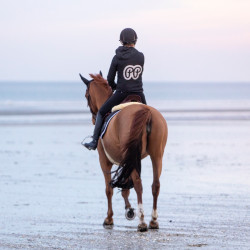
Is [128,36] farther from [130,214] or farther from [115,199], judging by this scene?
[115,199]

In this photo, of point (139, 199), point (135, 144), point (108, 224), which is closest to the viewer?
point (135, 144)

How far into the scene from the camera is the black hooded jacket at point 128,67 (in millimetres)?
8742

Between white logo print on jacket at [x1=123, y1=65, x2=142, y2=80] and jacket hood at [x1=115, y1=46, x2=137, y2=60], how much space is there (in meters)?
0.14

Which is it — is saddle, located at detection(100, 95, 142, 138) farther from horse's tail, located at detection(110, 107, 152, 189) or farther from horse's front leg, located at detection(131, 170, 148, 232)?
Answer: horse's front leg, located at detection(131, 170, 148, 232)

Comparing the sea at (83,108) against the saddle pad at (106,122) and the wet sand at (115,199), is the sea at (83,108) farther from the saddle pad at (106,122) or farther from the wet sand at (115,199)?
the saddle pad at (106,122)

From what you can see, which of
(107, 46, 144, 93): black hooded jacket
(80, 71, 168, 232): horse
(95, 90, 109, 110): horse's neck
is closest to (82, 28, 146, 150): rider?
(107, 46, 144, 93): black hooded jacket

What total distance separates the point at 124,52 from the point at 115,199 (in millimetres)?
3022

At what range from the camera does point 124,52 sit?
877 cm

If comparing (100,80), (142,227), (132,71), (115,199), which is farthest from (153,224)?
(115,199)

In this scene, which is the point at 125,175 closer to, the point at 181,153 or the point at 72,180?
the point at 72,180

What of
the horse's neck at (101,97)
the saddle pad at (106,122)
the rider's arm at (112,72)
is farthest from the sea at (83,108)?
the saddle pad at (106,122)

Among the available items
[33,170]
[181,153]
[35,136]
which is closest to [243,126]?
[35,136]

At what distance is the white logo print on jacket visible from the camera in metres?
8.77

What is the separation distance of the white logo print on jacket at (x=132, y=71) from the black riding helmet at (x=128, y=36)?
12.8 inches
